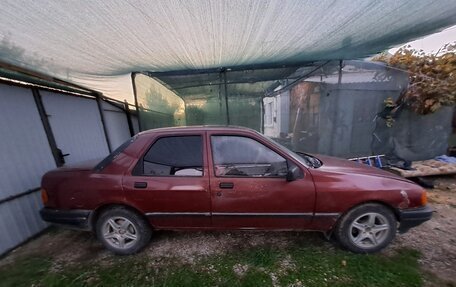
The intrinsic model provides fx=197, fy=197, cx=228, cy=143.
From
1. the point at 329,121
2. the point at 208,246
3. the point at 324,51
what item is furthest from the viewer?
the point at 329,121

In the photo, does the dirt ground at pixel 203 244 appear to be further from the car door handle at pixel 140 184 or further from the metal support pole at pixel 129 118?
the metal support pole at pixel 129 118

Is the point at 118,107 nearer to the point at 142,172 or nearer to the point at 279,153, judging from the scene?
the point at 142,172

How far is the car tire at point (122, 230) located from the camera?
8.25ft

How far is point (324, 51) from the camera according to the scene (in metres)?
4.15

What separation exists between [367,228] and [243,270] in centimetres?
157

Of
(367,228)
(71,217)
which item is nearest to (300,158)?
(367,228)

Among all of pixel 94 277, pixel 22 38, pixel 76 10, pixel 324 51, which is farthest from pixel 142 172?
pixel 324 51

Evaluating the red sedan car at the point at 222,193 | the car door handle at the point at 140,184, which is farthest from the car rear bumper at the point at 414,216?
the car door handle at the point at 140,184

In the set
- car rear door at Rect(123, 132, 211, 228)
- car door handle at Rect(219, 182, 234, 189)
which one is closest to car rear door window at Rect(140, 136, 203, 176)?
car rear door at Rect(123, 132, 211, 228)

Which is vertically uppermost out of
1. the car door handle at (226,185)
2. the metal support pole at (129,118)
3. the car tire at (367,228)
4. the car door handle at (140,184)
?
the metal support pole at (129,118)

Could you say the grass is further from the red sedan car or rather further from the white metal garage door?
the white metal garage door

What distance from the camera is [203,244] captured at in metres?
2.72

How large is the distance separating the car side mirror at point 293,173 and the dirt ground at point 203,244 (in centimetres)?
104

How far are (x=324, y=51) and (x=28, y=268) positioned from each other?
591cm
